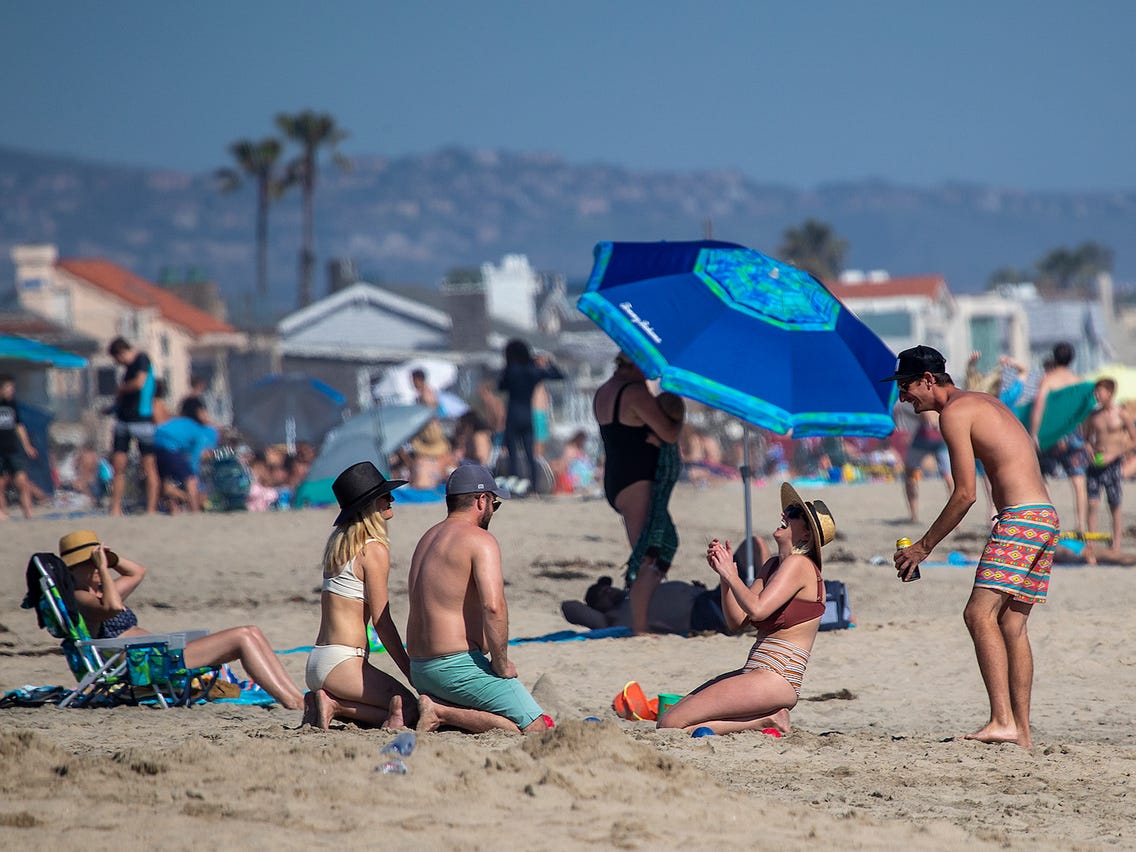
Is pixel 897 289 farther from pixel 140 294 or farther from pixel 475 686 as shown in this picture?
pixel 475 686

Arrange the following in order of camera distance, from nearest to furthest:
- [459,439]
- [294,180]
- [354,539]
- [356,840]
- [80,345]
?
[356,840], [354,539], [459,439], [80,345], [294,180]

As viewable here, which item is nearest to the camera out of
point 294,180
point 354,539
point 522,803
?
point 522,803

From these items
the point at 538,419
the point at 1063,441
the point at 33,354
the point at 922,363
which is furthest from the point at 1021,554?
the point at 33,354

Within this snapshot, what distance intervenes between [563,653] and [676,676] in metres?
0.83

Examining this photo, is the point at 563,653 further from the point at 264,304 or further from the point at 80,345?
the point at 264,304

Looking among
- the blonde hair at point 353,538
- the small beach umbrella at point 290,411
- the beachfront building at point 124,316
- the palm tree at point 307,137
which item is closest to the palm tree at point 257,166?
the palm tree at point 307,137

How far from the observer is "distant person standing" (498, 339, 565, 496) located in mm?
14273

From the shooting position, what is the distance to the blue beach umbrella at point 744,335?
280 inches

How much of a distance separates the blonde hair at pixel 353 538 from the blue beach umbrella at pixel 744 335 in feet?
5.81

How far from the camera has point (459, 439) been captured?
56.0 ft

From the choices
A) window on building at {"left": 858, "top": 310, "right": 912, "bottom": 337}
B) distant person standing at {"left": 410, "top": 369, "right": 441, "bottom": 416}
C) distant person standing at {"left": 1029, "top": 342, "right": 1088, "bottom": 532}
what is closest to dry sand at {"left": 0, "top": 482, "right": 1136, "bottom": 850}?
distant person standing at {"left": 1029, "top": 342, "right": 1088, "bottom": 532}

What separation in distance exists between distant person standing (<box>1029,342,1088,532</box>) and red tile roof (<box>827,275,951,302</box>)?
48867mm

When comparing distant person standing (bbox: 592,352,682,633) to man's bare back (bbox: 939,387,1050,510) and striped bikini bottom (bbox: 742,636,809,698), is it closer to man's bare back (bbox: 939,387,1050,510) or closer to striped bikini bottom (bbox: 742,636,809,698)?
striped bikini bottom (bbox: 742,636,809,698)

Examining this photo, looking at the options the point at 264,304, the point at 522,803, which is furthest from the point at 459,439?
the point at 264,304
